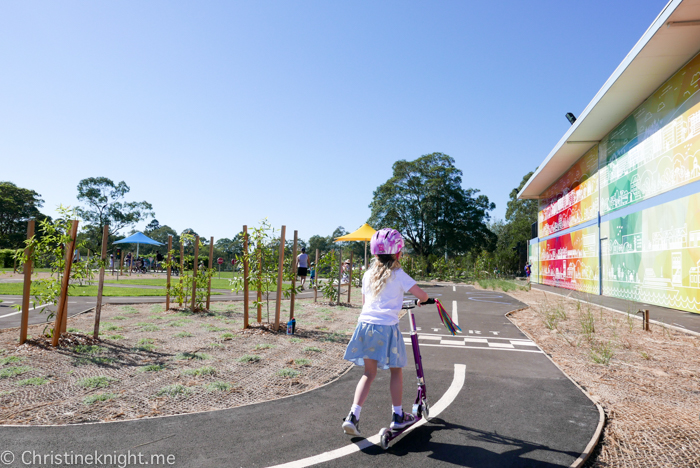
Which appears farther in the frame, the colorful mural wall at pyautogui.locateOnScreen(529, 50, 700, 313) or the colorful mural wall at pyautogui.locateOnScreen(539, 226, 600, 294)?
the colorful mural wall at pyautogui.locateOnScreen(539, 226, 600, 294)

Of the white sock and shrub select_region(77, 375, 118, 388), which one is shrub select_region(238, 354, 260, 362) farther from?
the white sock

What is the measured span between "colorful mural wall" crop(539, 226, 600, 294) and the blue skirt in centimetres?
1789

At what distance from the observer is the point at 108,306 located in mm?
10961

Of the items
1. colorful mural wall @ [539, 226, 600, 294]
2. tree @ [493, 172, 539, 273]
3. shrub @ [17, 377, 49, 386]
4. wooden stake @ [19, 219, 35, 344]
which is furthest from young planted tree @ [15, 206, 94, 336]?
tree @ [493, 172, 539, 273]

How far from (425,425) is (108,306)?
33.6 feet

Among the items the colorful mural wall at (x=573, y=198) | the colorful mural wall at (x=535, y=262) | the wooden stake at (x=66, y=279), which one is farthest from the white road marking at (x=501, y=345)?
the colorful mural wall at (x=535, y=262)

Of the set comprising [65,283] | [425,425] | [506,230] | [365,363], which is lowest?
[425,425]

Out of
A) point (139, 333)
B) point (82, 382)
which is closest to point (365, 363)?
point (82, 382)

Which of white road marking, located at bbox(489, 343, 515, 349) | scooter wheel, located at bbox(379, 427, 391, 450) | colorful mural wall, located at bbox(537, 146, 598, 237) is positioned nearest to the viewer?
scooter wheel, located at bbox(379, 427, 391, 450)

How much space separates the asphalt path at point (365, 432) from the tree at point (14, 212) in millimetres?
58317

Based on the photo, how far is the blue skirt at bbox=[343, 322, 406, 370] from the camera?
3156 millimetres

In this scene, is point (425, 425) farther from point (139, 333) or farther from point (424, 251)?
point (424, 251)

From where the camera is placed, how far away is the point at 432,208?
4050cm

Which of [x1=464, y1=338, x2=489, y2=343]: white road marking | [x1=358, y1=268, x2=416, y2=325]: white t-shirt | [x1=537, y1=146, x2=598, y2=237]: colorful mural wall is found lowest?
[x1=464, y1=338, x2=489, y2=343]: white road marking
